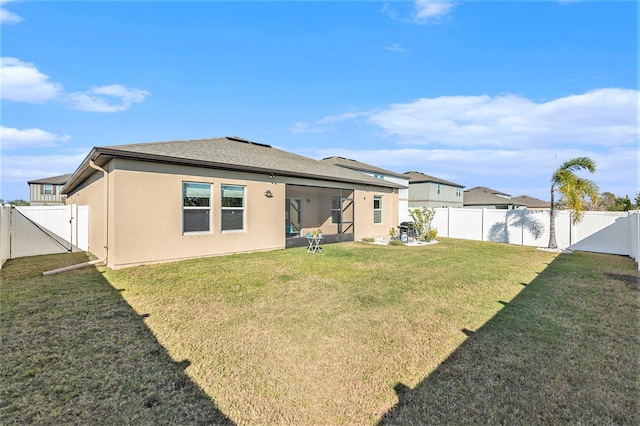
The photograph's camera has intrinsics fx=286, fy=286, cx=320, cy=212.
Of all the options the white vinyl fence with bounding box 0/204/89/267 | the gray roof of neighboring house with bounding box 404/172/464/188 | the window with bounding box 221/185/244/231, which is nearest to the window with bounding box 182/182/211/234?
the window with bounding box 221/185/244/231

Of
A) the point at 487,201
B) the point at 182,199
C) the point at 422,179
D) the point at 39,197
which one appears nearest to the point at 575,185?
the point at 182,199

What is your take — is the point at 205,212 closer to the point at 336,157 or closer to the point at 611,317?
the point at 611,317

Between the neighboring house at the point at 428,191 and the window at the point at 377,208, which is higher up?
the neighboring house at the point at 428,191

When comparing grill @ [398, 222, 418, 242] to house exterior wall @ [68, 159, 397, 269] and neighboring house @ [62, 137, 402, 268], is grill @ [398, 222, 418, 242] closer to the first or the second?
neighboring house @ [62, 137, 402, 268]

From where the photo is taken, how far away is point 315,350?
3.38m

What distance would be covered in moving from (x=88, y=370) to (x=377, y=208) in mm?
14429

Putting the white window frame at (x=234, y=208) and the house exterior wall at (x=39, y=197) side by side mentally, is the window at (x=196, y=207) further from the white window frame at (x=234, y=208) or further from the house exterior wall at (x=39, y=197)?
the house exterior wall at (x=39, y=197)

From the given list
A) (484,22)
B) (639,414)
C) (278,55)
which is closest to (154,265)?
(639,414)

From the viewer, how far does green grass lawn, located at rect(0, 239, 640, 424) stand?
7.93ft

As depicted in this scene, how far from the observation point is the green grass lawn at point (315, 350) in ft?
7.93

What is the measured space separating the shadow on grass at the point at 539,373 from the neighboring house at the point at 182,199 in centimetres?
769

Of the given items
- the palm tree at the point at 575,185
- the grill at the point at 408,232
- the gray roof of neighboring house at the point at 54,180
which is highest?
the gray roof of neighboring house at the point at 54,180

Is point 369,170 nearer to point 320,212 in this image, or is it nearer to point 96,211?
point 320,212

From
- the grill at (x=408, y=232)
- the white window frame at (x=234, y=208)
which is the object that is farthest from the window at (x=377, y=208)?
the white window frame at (x=234, y=208)
